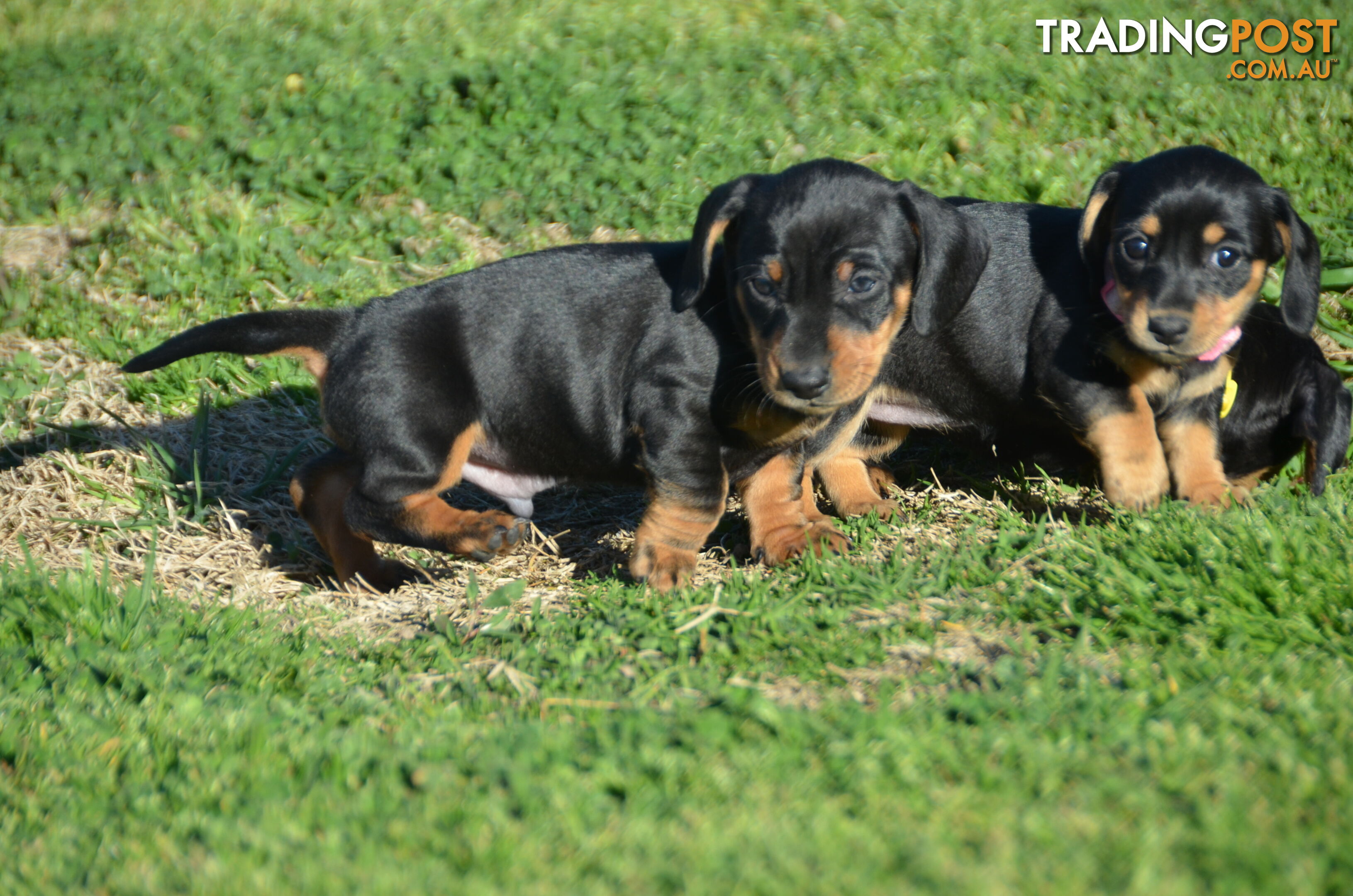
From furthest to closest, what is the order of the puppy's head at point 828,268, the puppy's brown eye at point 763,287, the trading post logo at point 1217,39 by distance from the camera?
the trading post logo at point 1217,39, the puppy's brown eye at point 763,287, the puppy's head at point 828,268

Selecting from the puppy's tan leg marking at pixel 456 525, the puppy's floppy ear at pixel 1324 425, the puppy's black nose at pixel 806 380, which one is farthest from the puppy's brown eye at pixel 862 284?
the puppy's floppy ear at pixel 1324 425

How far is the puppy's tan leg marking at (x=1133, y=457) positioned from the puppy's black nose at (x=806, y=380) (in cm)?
128

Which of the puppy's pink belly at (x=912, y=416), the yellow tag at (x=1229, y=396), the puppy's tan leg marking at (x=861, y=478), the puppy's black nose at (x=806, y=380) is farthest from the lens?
the puppy's tan leg marking at (x=861, y=478)

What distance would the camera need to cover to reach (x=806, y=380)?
133 inches

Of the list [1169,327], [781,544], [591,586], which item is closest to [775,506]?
[781,544]

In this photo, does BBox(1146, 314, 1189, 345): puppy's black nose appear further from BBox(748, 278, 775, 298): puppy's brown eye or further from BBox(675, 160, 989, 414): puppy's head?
BBox(748, 278, 775, 298): puppy's brown eye

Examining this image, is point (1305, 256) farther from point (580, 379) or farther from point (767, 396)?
point (580, 379)

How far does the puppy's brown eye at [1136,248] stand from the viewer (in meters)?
3.87

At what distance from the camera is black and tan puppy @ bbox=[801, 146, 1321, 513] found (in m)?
3.80

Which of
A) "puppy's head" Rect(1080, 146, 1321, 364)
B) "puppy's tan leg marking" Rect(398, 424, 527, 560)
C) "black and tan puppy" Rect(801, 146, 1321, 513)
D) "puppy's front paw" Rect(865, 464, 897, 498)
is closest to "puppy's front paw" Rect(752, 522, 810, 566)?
"black and tan puppy" Rect(801, 146, 1321, 513)

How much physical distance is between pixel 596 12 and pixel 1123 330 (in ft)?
18.7

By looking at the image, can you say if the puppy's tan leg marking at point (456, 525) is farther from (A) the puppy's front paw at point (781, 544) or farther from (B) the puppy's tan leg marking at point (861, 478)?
(B) the puppy's tan leg marking at point (861, 478)

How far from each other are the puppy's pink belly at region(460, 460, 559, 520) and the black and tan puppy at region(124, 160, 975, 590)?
0.19m

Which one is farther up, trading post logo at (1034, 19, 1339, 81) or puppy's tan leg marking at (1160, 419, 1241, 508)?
trading post logo at (1034, 19, 1339, 81)
